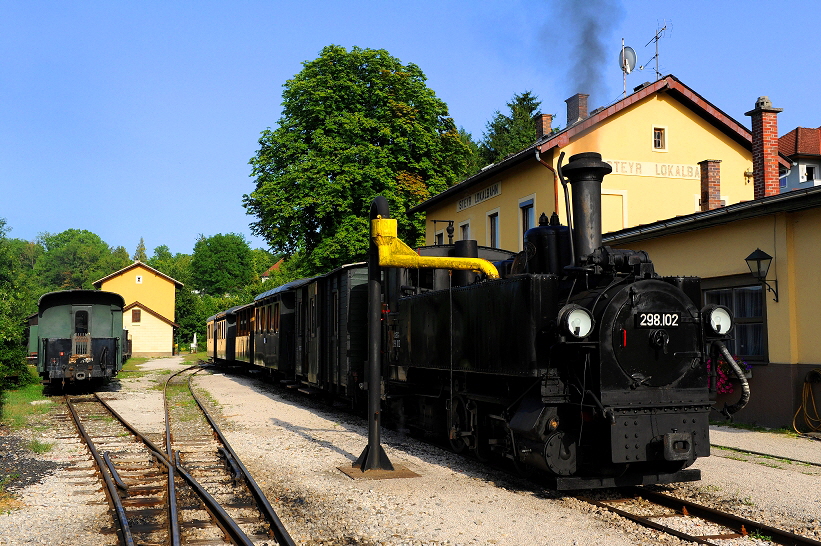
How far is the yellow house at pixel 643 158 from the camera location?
62.6 feet

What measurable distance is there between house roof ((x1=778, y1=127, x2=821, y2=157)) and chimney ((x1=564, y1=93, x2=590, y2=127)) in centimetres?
2282

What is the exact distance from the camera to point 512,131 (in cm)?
4481

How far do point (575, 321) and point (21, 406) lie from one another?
47.0 ft

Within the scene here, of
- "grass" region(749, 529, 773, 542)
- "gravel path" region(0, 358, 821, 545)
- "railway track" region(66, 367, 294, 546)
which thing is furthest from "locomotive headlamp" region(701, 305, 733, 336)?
"railway track" region(66, 367, 294, 546)

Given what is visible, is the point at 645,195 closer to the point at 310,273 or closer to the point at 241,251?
the point at 310,273

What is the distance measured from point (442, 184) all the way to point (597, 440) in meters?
22.7

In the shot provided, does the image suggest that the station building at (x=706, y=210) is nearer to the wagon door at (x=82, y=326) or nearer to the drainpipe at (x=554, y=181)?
the drainpipe at (x=554, y=181)

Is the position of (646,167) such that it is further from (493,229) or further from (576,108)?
(493,229)

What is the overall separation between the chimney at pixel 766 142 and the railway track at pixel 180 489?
11.9 m

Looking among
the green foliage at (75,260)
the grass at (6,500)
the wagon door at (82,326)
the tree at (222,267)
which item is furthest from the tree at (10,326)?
the green foliage at (75,260)

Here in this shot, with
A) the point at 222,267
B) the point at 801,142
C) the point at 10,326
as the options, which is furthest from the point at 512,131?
the point at 222,267

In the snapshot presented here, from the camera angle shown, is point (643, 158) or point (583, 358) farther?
point (643, 158)

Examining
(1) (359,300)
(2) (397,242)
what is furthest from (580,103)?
(2) (397,242)

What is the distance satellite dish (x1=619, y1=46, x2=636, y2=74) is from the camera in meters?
20.9
